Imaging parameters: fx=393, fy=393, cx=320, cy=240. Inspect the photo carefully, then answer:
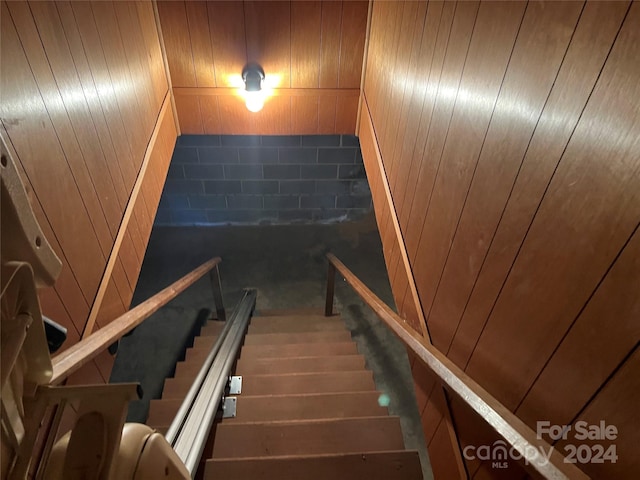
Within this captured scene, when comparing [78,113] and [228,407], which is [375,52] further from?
[228,407]

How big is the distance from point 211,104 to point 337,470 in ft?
8.84

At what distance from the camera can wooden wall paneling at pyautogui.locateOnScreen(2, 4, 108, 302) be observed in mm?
1058

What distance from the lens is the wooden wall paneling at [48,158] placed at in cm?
106

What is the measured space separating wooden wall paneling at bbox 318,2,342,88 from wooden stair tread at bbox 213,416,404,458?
2387 millimetres

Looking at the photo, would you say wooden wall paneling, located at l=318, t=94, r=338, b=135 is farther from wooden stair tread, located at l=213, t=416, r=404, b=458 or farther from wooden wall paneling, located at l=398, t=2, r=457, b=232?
wooden stair tread, located at l=213, t=416, r=404, b=458

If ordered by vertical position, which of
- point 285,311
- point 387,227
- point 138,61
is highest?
point 138,61

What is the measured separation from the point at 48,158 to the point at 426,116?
141 centimetres

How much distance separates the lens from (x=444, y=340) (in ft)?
4.95

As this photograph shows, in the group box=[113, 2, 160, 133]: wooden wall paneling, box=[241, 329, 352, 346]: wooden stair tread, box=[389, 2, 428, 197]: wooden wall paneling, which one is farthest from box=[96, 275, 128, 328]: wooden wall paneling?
box=[389, 2, 428, 197]: wooden wall paneling

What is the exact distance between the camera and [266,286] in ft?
14.2

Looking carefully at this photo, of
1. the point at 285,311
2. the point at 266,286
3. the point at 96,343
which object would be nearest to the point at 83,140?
the point at 96,343

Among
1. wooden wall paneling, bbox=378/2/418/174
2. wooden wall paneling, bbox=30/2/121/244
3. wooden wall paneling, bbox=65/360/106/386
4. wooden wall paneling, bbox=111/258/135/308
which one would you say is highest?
wooden wall paneling, bbox=378/2/418/174

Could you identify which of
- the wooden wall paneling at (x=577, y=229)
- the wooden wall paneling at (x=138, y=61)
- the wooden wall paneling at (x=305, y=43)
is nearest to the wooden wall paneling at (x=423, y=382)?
the wooden wall paneling at (x=577, y=229)

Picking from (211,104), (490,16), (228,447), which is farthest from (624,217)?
(211,104)
